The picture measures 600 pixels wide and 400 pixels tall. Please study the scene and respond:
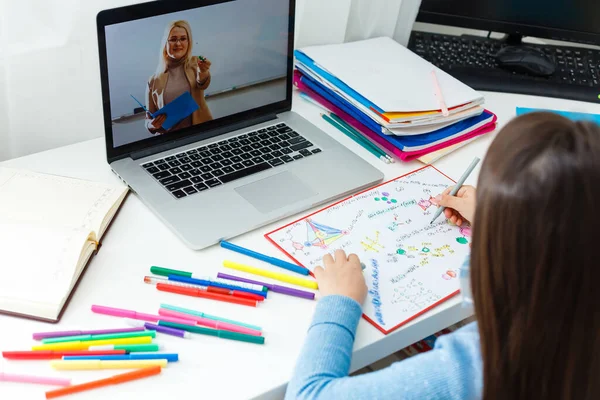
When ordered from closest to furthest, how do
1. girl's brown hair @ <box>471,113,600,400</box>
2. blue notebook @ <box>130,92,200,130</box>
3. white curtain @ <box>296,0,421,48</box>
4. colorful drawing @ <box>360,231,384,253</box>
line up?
girl's brown hair @ <box>471,113,600,400</box> → colorful drawing @ <box>360,231,384,253</box> → blue notebook @ <box>130,92,200,130</box> → white curtain @ <box>296,0,421,48</box>

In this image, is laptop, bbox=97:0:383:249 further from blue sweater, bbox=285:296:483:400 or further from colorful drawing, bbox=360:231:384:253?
blue sweater, bbox=285:296:483:400

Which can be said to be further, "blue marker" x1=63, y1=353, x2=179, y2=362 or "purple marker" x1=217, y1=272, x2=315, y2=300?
"purple marker" x1=217, y1=272, x2=315, y2=300

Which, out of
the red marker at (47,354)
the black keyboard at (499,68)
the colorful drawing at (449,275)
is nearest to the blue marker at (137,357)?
the red marker at (47,354)

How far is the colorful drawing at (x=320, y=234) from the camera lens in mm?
925

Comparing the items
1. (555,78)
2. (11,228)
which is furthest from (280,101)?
(555,78)

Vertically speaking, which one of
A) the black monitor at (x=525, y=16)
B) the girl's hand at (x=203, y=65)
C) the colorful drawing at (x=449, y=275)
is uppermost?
the girl's hand at (x=203, y=65)

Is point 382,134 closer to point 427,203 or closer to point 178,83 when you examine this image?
point 427,203

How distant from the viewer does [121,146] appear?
1.00m

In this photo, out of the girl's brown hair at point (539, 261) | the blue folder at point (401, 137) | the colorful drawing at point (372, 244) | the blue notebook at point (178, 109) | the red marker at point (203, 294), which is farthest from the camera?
the blue folder at point (401, 137)

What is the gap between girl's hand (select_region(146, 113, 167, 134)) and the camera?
101 cm

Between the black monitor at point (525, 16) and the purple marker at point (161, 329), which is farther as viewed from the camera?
the black monitor at point (525, 16)

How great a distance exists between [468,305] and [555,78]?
83cm

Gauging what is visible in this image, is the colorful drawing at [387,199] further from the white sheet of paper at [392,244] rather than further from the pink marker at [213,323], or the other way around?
the pink marker at [213,323]

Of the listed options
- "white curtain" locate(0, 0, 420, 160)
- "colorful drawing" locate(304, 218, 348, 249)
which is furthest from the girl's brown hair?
"white curtain" locate(0, 0, 420, 160)
